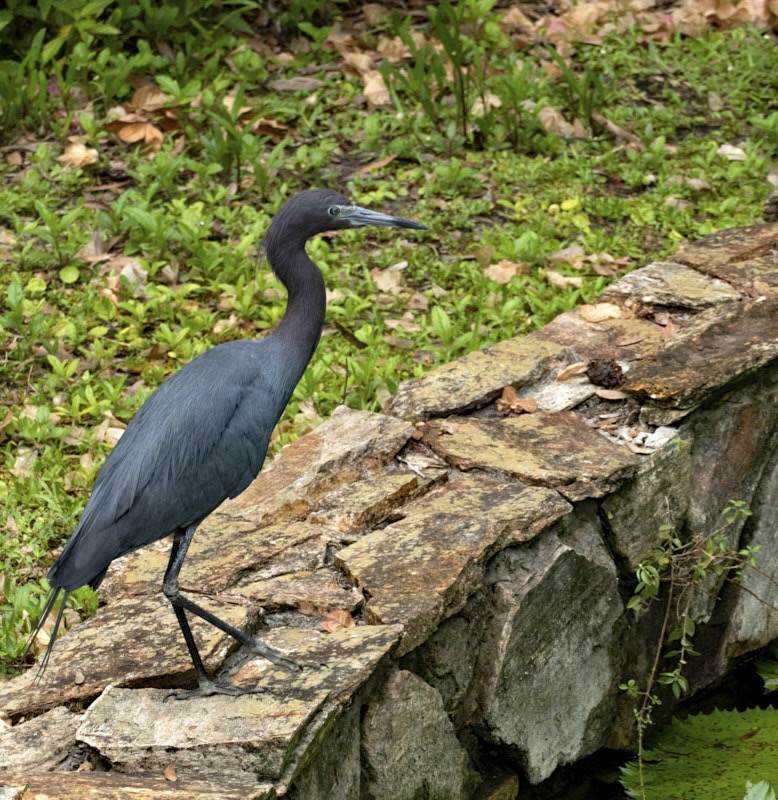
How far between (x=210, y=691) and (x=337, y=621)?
0.43m

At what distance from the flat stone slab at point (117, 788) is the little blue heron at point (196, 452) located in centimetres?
40

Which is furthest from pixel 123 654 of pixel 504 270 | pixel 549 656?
pixel 504 270

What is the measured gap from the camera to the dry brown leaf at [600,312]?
16.5 feet

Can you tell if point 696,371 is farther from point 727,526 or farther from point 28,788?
point 28,788

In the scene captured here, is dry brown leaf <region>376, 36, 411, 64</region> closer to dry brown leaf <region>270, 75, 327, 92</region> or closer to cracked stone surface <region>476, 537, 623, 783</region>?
dry brown leaf <region>270, 75, 327, 92</region>

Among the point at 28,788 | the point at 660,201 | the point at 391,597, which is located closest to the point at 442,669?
the point at 391,597

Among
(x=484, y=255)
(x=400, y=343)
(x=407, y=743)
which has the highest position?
(x=484, y=255)

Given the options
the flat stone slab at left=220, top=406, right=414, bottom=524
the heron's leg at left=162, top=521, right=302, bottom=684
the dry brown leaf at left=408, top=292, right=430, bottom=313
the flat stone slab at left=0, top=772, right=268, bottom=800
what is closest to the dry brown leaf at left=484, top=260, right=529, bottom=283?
the dry brown leaf at left=408, top=292, right=430, bottom=313

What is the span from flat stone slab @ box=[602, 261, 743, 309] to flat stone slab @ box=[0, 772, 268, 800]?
9.13 feet

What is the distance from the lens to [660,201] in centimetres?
676

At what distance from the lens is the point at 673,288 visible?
16.6 ft

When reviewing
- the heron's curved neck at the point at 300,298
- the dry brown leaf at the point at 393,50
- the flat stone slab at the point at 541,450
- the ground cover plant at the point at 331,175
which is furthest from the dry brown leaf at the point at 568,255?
the heron's curved neck at the point at 300,298

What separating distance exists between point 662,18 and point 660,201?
7.01 feet

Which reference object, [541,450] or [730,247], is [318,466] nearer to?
[541,450]
